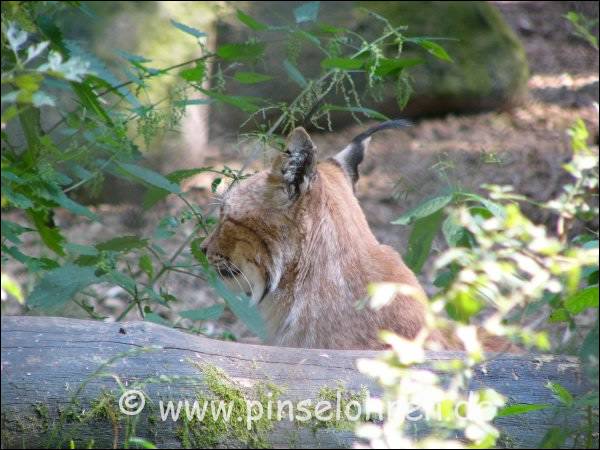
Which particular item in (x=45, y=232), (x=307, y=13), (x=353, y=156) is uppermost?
(x=307, y=13)

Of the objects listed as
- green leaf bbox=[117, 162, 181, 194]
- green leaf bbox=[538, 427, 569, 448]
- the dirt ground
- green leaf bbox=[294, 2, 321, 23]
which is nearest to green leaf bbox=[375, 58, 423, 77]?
green leaf bbox=[294, 2, 321, 23]

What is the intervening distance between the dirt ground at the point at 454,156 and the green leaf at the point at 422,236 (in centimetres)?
257

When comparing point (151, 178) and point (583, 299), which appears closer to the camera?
point (583, 299)

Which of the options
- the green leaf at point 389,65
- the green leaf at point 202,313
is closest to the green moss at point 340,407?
the green leaf at point 202,313

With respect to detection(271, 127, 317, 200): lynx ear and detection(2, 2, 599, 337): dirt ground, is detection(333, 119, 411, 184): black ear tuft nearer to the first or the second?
detection(271, 127, 317, 200): lynx ear

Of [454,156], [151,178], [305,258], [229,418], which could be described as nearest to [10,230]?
[151,178]

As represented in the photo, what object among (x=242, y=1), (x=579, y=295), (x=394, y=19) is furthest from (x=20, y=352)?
(x=394, y=19)

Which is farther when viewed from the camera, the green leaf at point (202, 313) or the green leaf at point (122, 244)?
the green leaf at point (122, 244)

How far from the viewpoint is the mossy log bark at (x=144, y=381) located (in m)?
2.50

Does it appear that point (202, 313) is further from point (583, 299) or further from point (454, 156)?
point (454, 156)

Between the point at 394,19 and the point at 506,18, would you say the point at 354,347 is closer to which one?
the point at 394,19

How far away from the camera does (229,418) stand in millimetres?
2633

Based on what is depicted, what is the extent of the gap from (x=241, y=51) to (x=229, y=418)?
163cm

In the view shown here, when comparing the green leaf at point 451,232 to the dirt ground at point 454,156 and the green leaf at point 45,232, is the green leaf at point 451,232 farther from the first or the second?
the dirt ground at point 454,156
